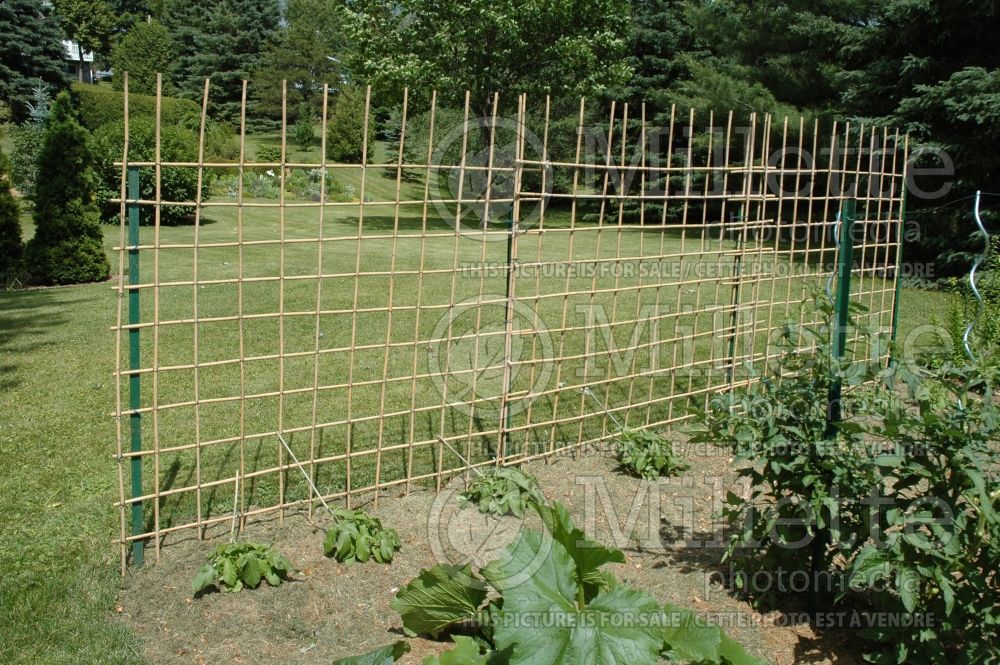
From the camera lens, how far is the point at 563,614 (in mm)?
2094

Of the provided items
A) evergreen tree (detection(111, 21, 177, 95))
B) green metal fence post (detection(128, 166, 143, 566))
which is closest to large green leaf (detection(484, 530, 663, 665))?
green metal fence post (detection(128, 166, 143, 566))

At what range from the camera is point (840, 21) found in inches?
628

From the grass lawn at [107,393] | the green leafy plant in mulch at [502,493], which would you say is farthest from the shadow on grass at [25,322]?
the green leafy plant in mulch at [502,493]

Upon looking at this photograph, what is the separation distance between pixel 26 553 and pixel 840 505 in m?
3.06

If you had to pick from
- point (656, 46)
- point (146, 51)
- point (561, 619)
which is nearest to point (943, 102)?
point (561, 619)

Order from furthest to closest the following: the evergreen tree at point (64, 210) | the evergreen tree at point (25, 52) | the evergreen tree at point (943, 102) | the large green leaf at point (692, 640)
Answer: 1. the evergreen tree at point (25, 52)
2. the evergreen tree at point (943, 102)
3. the evergreen tree at point (64, 210)
4. the large green leaf at point (692, 640)

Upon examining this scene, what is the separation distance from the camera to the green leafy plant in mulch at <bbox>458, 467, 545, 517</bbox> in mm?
3752

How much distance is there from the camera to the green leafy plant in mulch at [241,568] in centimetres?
304

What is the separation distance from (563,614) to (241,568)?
1500mm

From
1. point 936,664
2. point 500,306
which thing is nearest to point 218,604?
point 936,664

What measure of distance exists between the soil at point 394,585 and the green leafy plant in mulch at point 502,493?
0.06 metres

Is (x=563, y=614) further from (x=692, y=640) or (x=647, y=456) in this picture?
(x=647, y=456)

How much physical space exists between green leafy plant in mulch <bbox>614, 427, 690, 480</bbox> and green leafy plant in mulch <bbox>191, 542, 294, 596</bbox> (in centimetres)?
188

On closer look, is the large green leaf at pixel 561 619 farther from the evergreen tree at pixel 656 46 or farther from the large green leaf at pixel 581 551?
the evergreen tree at pixel 656 46
